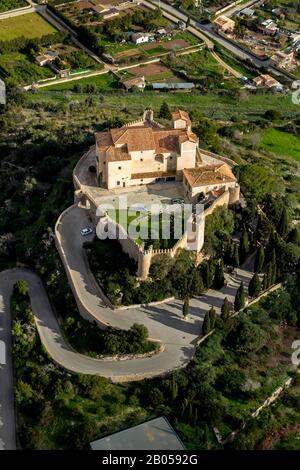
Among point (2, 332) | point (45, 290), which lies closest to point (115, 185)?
point (45, 290)

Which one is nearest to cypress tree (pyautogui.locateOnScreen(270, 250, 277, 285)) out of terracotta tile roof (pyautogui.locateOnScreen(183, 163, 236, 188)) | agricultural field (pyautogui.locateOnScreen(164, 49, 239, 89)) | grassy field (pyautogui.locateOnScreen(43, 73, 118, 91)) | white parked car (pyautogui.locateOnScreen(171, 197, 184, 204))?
terracotta tile roof (pyautogui.locateOnScreen(183, 163, 236, 188))

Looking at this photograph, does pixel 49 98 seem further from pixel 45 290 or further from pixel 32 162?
pixel 45 290

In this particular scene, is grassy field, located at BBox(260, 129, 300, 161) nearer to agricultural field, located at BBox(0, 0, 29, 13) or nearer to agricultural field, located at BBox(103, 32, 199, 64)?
agricultural field, located at BBox(103, 32, 199, 64)

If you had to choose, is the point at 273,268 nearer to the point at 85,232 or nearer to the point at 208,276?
the point at 208,276

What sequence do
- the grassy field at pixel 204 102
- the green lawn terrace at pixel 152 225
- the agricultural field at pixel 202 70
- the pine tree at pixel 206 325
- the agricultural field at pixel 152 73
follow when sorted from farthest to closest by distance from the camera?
the agricultural field at pixel 152 73 < the agricultural field at pixel 202 70 < the grassy field at pixel 204 102 < the green lawn terrace at pixel 152 225 < the pine tree at pixel 206 325

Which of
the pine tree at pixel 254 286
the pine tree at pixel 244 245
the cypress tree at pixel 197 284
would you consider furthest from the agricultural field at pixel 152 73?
the pine tree at pixel 254 286

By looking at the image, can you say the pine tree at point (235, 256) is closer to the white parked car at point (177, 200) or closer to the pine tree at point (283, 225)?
the pine tree at point (283, 225)
